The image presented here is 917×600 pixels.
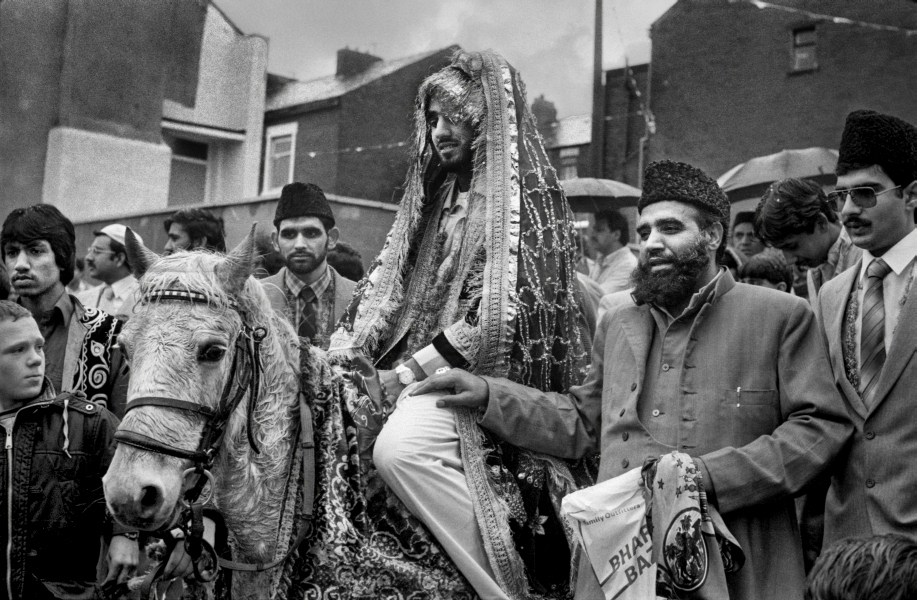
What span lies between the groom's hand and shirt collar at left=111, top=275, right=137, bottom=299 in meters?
4.61

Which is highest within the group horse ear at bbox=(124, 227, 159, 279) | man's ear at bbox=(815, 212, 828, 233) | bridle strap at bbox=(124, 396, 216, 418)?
man's ear at bbox=(815, 212, 828, 233)

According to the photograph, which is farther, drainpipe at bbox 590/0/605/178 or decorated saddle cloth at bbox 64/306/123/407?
drainpipe at bbox 590/0/605/178

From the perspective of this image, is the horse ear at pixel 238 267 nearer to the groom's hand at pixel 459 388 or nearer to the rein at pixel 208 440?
the rein at pixel 208 440

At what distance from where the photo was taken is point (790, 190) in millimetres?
5648

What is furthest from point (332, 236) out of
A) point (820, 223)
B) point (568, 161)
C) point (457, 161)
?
point (568, 161)

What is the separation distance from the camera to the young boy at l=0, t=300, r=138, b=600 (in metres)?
4.41

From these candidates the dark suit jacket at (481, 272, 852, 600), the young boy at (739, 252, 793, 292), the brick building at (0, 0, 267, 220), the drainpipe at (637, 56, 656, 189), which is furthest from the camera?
the drainpipe at (637, 56, 656, 189)

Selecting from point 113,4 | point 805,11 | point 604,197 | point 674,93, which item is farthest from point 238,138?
point 805,11

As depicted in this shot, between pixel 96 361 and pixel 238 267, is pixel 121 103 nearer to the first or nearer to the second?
pixel 96 361

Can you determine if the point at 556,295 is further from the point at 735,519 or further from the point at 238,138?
the point at 238,138

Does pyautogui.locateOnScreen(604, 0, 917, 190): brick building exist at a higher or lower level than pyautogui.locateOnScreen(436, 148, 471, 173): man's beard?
higher

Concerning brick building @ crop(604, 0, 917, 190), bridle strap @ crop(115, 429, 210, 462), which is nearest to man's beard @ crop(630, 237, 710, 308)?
bridle strap @ crop(115, 429, 210, 462)

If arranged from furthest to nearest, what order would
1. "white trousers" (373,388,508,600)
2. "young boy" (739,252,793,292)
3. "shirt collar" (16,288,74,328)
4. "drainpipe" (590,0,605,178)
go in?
"drainpipe" (590,0,605,178)
"young boy" (739,252,793,292)
"shirt collar" (16,288,74,328)
"white trousers" (373,388,508,600)

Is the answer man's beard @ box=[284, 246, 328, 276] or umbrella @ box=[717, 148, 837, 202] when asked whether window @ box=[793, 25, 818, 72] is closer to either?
umbrella @ box=[717, 148, 837, 202]
